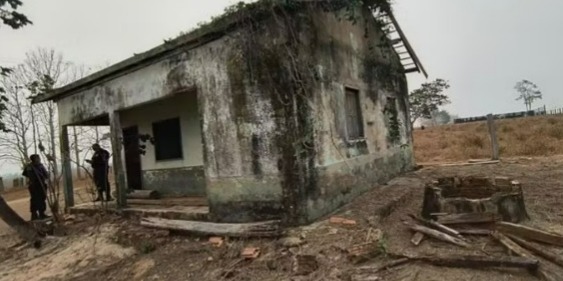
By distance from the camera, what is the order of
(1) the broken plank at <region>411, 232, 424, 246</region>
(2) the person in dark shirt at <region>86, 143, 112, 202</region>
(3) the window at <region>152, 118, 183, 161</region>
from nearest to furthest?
(1) the broken plank at <region>411, 232, 424, 246</region> < (3) the window at <region>152, 118, 183, 161</region> < (2) the person in dark shirt at <region>86, 143, 112, 202</region>

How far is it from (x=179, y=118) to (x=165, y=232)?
3950 millimetres

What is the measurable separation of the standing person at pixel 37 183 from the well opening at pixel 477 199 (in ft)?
30.2

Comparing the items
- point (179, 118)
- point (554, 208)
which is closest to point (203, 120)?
point (179, 118)

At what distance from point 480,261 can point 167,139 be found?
338 inches

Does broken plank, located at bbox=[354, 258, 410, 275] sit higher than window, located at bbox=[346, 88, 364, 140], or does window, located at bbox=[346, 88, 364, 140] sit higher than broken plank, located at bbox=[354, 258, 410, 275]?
window, located at bbox=[346, 88, 364, 140]

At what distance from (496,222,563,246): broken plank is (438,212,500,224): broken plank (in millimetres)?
164

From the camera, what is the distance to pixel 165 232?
7.71 m

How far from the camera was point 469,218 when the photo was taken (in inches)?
245

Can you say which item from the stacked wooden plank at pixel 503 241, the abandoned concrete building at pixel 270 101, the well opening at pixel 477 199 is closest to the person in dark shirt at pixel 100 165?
the abandoned concrete building at pixel 270 101

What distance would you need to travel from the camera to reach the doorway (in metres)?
12.2

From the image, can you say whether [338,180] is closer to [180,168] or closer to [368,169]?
[368,169]

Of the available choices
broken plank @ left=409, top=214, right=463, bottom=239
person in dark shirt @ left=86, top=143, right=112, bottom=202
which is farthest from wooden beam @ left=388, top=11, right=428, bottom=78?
person in dark shirt @ left=86, top=143, right=112, bottom=202

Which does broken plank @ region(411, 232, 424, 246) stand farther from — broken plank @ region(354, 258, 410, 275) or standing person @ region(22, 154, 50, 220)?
standing person @ region(22, 154, 50, 220)

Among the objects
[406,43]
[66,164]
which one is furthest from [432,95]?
[66,164]
